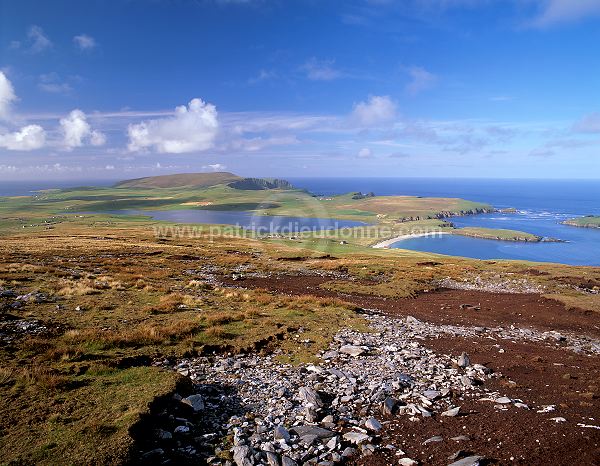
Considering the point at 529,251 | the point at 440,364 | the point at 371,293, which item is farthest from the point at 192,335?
the point at 529,251

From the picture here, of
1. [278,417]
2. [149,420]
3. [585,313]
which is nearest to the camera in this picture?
[149,420]

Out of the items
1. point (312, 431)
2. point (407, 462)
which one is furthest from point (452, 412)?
point (312, 431)

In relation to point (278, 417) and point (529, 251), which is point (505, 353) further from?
point (529, 251)

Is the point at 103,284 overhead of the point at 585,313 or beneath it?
overhead

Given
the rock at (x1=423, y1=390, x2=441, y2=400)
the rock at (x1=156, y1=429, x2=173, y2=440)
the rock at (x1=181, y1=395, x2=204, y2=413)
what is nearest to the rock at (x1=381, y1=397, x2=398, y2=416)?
the rock at (x1=423, y1=390, x2=441, y2=400)

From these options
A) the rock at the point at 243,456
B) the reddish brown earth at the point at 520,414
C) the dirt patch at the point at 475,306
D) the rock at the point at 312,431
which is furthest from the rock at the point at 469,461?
the dirt patch at the point at 475,306

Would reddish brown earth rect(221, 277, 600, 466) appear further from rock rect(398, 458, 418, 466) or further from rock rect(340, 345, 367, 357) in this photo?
rock rect(340, 345, 367, 357)

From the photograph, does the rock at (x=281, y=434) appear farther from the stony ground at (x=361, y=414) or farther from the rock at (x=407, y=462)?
the rock at (x=407, y=462)
